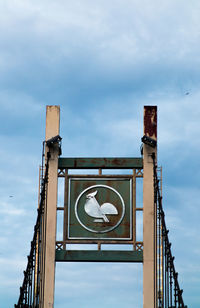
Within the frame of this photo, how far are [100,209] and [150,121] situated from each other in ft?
12.3

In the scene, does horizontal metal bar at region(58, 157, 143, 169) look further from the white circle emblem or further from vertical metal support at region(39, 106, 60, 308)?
the white circle emblem

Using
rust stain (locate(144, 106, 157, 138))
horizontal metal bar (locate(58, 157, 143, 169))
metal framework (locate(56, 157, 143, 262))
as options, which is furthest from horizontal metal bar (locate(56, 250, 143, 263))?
rust stain (locate(144, 106, 157, 138))

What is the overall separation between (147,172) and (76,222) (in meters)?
3.10

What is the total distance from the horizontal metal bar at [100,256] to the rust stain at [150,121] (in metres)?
4.38

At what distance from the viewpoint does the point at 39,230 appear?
2620 centimetres

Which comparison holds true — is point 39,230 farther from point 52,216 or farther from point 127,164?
point 127,164

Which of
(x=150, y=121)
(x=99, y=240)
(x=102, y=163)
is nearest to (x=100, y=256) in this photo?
(x=99, y=240)

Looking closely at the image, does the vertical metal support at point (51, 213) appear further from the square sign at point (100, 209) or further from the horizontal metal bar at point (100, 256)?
the square sign at point (100, 209)

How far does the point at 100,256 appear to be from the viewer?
2659 cm

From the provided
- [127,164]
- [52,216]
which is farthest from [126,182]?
[52,216]

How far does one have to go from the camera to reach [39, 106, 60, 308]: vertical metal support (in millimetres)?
26359

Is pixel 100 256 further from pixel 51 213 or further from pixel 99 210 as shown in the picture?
pixel 51 213

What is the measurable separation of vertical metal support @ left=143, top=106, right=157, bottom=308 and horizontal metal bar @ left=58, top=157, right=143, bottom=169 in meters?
0.40

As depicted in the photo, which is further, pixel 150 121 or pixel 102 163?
pixel 150 121
